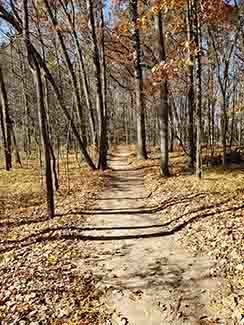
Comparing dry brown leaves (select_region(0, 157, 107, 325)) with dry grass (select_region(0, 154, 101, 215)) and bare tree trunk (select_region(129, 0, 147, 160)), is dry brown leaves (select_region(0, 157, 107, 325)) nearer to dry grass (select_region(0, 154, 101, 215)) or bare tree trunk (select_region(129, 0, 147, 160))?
dry grass (select_region(0, 154, 101, 215))

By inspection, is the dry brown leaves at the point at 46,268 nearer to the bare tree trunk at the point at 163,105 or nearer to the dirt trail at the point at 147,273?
the dirt trail at the point at 147,273

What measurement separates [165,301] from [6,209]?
9.85 metres

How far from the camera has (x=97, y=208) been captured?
13172 mm

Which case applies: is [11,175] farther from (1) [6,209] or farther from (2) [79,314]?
(2) [79,314]

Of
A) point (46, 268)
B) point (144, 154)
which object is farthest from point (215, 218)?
point (144, 154)

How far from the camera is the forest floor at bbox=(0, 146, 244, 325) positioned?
6137 millimetres

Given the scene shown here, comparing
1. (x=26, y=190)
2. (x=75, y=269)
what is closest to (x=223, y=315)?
(x=75, y=269)

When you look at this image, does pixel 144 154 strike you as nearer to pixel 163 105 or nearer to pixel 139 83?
pixel 139 83

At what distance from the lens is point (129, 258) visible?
8.32 metres

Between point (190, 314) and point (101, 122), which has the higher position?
point (101, 122)

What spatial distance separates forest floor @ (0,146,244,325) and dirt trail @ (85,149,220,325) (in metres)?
0.02

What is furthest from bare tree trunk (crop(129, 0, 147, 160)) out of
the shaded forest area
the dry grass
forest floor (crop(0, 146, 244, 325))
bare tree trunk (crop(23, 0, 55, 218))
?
bare tree trunk (crop(23, 0, 55, 218))

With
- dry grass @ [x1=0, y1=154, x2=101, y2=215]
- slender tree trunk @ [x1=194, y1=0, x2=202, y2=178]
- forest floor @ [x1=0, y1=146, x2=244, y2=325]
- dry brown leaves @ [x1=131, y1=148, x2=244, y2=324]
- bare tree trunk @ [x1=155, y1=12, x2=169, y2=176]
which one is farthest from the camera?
bare tree trunk @ [x1=155, y1=12, x2=169, y2=176]

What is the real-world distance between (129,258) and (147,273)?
89 centimetres
